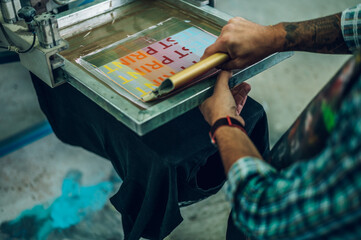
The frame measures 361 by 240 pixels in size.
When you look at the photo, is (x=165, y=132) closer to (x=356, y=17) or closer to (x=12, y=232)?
(x=356, y=17)

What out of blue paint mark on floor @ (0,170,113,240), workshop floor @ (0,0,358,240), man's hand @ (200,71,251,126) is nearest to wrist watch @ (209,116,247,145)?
man's hand @ (200,71,251,126)

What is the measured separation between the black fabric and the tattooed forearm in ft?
0.65

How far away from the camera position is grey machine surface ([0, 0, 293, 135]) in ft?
2.74

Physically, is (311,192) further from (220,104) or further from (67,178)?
(67,178)

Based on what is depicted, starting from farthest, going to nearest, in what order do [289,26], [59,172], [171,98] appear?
[59,172]
[289,26]
[171,98]

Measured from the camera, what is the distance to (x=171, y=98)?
852 mm

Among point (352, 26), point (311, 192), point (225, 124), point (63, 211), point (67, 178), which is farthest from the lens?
point (67, 178)

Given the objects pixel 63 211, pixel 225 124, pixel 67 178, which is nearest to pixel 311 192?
pixel 225 124

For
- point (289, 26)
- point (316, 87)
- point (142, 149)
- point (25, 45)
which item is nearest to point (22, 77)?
point (25, 45)

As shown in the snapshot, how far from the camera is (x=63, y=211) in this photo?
4.84 feet

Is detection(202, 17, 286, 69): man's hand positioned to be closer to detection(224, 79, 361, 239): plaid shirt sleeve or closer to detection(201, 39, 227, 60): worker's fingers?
detection(201, 39, 227, 60): worker's fingers

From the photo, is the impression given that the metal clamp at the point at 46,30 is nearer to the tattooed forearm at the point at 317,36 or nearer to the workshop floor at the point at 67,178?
the tattooed forearm at the point at 317,36

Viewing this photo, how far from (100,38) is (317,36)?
1.93ft

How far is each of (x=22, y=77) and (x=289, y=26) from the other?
146 centimetres
